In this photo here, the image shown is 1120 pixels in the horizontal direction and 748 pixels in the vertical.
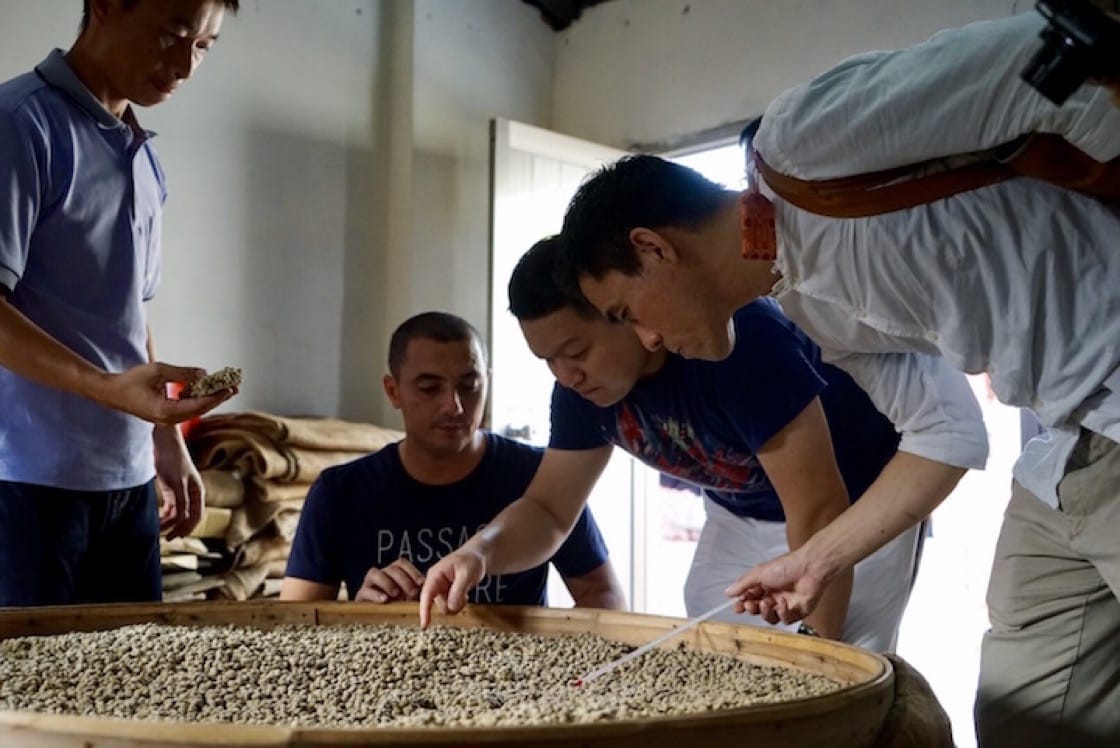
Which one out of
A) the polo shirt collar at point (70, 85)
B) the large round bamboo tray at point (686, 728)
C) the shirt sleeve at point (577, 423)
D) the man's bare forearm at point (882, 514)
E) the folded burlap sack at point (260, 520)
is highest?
the polo shirt collar at point (70, 85)

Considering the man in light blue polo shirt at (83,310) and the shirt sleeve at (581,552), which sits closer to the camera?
the man in light blue polo shirt at (83,310)

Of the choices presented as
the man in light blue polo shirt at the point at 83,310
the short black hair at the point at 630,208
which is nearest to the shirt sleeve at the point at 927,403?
the short black hair at the point at 630,208

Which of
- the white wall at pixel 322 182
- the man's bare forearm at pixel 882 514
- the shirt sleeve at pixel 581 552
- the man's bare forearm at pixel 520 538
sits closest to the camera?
the man's bare forearm at pixel 882 514

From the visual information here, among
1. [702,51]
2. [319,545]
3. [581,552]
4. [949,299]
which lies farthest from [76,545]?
[702,51]

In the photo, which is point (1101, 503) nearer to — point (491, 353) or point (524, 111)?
point (491, 353)

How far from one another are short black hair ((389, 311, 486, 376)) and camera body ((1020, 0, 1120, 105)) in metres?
1.34

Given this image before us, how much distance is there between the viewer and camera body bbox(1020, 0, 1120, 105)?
0.70 meters

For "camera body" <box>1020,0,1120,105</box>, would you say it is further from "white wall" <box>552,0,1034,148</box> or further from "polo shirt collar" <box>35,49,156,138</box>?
"white wall" <box>552,0,1034,148</box>

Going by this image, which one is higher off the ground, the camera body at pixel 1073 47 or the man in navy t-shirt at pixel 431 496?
the camera body at pixel 1073 47

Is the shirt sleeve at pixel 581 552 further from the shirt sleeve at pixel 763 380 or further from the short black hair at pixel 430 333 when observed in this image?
the shirt sleeve at pixel 763 380

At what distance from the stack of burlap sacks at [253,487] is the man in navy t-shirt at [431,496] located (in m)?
0.76

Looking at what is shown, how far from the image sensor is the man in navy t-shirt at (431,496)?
1.77 meters

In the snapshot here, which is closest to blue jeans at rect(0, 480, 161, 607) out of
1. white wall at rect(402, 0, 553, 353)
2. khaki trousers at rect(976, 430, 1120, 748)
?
khaki trousers at rect(976, 430, 1120, 748)

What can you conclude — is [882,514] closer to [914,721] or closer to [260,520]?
[914,721]
